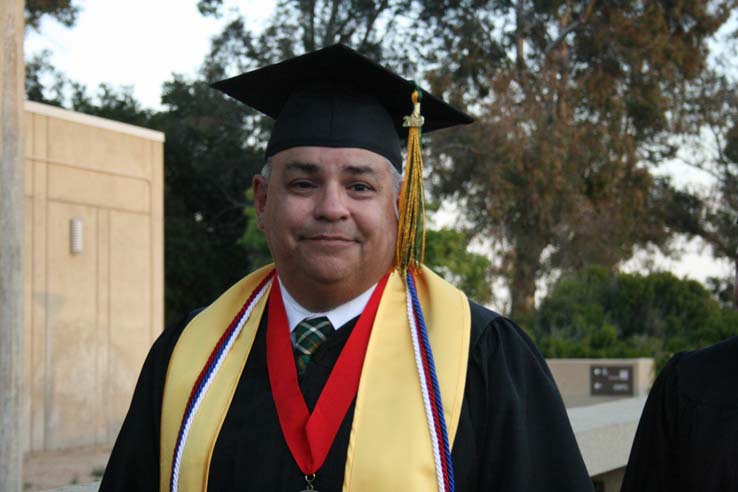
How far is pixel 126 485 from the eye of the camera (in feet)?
9.02

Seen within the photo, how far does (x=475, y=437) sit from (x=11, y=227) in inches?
161

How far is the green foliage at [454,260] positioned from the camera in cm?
1995

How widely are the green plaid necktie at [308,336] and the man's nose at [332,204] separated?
314 millimetres

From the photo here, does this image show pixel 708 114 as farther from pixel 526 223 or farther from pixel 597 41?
pixel 526 223

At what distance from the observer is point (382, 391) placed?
8.59 ft

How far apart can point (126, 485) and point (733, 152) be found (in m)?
27.3

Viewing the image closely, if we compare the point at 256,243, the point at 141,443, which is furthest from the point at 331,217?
the point at 256,243

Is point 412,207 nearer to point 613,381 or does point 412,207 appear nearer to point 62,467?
point 62,467

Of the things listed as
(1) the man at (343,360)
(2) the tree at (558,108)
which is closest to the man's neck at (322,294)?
(1) the man at (343,360)

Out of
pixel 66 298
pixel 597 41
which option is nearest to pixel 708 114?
pixel 597 41

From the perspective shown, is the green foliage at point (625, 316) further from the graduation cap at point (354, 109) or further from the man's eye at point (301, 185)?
the man's eye at point (301, 185)

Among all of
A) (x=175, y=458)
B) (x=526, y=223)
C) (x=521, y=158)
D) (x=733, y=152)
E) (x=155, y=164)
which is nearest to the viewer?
(x=175, y=458)

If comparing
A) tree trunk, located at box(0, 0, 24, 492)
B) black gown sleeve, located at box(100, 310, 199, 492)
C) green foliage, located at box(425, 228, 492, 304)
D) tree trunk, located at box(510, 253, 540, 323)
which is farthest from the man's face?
tree trunk, located at box(510, 253, 540, 323)

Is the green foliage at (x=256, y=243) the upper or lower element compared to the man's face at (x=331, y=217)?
upper
